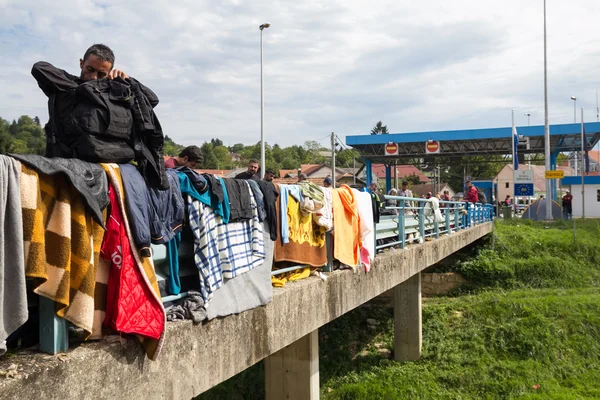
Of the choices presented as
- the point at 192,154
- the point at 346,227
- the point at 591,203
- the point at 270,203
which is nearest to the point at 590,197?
the point at 591,203

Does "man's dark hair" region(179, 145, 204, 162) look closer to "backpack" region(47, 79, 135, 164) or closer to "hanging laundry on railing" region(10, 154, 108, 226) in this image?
"backpack" region(47, 79, 135, 164)

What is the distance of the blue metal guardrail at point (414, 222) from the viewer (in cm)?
816

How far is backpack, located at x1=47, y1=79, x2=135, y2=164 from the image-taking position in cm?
288

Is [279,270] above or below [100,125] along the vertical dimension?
below

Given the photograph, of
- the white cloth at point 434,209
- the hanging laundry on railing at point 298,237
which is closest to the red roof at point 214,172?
the hanging laundry on railing at point 298,237

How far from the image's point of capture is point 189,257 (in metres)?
3.76

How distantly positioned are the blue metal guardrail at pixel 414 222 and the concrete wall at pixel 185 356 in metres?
1.97

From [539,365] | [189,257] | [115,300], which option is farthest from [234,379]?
[115,300]

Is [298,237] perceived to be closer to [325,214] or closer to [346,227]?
[325,214]

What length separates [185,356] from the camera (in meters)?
3.40

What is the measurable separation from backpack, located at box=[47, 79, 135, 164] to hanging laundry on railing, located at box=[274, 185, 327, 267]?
6.67 feet

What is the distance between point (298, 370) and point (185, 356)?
13.7 ft

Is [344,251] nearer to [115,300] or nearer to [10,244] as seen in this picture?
[115,300]

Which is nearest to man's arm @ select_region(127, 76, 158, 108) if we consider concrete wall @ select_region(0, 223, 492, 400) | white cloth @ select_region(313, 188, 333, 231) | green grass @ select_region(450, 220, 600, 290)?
concrete wall @ select_region(0, 223, 492, 400)
